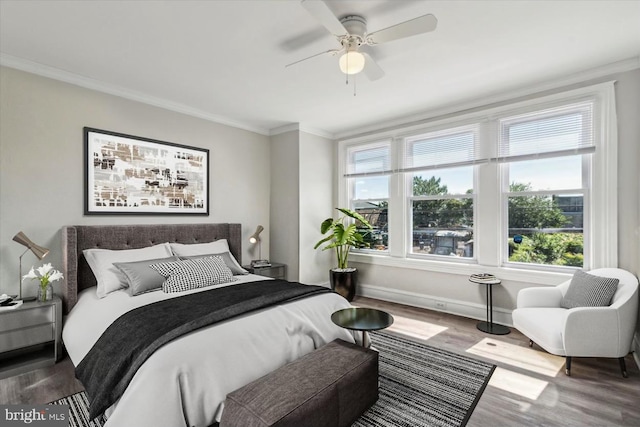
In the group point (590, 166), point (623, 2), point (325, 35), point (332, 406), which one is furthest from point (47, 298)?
point (590, 166)

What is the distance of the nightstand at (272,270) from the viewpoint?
4.39 meters

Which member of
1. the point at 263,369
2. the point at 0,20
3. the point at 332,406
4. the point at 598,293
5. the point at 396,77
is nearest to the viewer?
the point at 332,406

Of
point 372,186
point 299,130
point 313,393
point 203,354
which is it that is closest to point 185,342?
point 203,354

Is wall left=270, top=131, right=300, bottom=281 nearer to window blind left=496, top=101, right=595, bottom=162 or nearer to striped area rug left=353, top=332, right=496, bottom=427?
striped area rug left=353, top=332, right=496, bottom=427

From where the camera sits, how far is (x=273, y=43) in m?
2.59

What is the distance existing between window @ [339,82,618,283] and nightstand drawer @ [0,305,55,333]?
3.77 m

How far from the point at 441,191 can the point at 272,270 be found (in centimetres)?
257

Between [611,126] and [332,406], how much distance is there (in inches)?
139

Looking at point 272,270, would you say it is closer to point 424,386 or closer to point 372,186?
point 372,186

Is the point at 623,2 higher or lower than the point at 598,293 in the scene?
higher

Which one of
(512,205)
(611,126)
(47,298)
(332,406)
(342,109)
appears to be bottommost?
(332,406)

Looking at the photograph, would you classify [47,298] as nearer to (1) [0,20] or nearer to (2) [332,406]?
(1) [0,20]

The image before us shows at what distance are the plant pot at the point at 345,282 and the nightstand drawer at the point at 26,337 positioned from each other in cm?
315

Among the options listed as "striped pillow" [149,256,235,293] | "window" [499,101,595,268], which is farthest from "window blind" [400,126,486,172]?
"striped pillow" [149,256,235,293]
